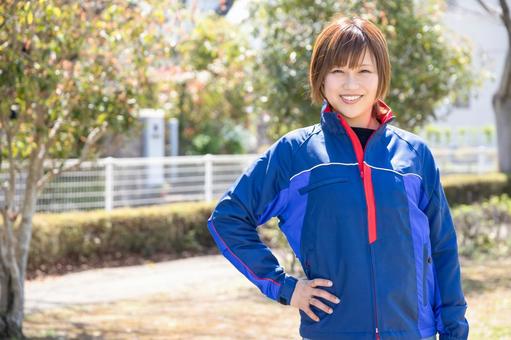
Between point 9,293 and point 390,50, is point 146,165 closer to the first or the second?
point 390,50

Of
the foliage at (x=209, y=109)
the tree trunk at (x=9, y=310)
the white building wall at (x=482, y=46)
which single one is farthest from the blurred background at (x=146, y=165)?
the white building wall at (x=482, y=46)

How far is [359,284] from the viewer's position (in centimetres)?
257

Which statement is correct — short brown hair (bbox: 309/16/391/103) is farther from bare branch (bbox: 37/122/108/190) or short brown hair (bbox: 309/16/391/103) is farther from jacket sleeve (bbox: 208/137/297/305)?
bare branch (bbox: 37/122/108/190)

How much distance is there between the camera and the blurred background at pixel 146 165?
6.20 metres

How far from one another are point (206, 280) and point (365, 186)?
7.08m

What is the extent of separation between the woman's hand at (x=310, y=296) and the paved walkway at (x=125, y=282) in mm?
5496

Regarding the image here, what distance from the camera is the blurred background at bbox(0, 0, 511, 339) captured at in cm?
620

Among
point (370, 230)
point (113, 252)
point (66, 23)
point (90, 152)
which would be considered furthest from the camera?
point (113, 252)

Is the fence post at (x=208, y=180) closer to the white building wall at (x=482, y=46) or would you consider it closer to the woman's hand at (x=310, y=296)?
the woman's hand at (x=310, y=296)

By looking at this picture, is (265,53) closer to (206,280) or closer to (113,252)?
(206,280)

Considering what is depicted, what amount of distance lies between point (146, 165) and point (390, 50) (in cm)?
437

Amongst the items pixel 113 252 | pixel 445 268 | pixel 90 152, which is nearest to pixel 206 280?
pixel 113 252

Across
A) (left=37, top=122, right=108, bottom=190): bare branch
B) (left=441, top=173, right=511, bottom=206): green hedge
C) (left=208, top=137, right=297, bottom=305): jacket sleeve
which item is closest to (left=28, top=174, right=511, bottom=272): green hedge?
(left=37, top=122, right=108, bottom=190): bare branch

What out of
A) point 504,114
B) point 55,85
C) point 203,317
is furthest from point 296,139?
point 504,114
